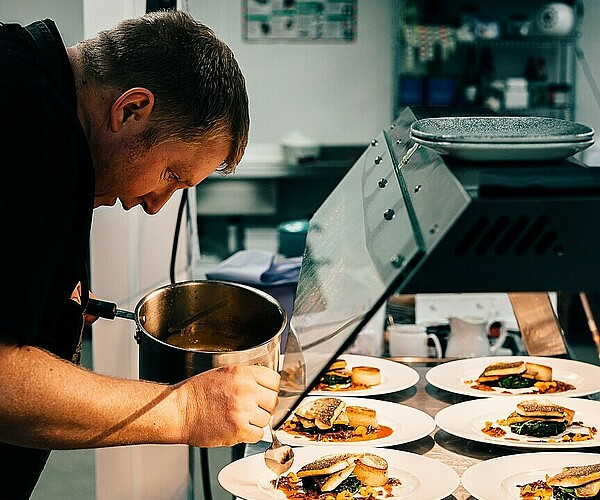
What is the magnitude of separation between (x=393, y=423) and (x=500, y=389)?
1.18 feet

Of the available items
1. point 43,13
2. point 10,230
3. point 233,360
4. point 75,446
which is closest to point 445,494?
point 233,360

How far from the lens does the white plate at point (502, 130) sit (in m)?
1.01

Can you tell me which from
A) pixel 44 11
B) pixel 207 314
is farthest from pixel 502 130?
pixel 44 11

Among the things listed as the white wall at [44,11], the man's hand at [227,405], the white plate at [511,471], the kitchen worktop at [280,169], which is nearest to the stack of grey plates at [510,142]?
the man's hand at [227,405]

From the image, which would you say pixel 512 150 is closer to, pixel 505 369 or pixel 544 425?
pixel 544 425

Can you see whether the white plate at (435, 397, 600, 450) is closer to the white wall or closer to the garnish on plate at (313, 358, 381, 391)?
the garnish on plate at (313, 358, 381, 391)

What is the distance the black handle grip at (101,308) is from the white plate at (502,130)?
2.27 ft

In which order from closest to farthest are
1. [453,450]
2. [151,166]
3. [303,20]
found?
[151,166]
[453,450]
[303,20]

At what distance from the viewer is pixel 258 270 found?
2.56 meters

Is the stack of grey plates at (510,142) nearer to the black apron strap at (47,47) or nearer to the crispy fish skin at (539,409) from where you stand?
the black apron strap at (47,47)

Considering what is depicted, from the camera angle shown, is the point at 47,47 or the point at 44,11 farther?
the point at 44,11

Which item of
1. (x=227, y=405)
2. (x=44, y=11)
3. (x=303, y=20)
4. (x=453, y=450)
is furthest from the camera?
(x=303, y=20)

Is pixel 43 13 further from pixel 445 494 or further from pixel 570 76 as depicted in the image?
pixel 570 76

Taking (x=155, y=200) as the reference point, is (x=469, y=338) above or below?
below
